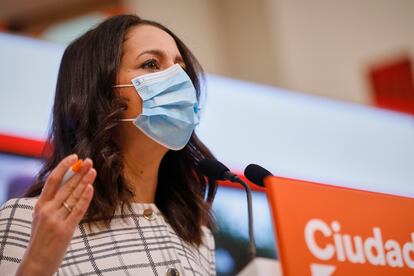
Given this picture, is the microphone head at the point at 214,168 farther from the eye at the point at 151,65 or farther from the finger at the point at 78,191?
the finger at the point at 78,191

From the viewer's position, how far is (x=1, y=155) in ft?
6.68

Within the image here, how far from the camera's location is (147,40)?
1616 millimetres

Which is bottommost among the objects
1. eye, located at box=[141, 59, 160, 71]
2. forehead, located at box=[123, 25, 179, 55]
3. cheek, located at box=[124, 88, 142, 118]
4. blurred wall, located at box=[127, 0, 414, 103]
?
blurred wall, located at box=[127, 0, 414, 103]

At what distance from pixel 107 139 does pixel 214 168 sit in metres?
0.25

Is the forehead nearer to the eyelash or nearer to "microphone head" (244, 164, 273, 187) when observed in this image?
the eyelash

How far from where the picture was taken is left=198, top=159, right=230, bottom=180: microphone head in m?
1.38

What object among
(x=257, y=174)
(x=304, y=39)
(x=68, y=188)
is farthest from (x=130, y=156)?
(x=304, y=39)

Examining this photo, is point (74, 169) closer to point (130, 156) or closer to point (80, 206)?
point (80, 206)

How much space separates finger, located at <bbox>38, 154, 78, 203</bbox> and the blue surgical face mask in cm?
47

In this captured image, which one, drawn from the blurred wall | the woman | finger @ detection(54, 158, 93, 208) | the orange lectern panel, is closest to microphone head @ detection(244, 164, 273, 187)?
the orange lectern panel

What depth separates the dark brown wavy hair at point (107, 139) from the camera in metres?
1.42

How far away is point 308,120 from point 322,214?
1.64m

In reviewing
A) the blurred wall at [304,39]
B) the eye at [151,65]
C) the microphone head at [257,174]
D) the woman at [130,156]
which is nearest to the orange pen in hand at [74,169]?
the woman at [130,156]

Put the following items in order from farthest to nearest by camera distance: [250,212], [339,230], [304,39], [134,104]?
1. [304,39]
2. [134,104]
3. [250,212]
4. [339,230]
